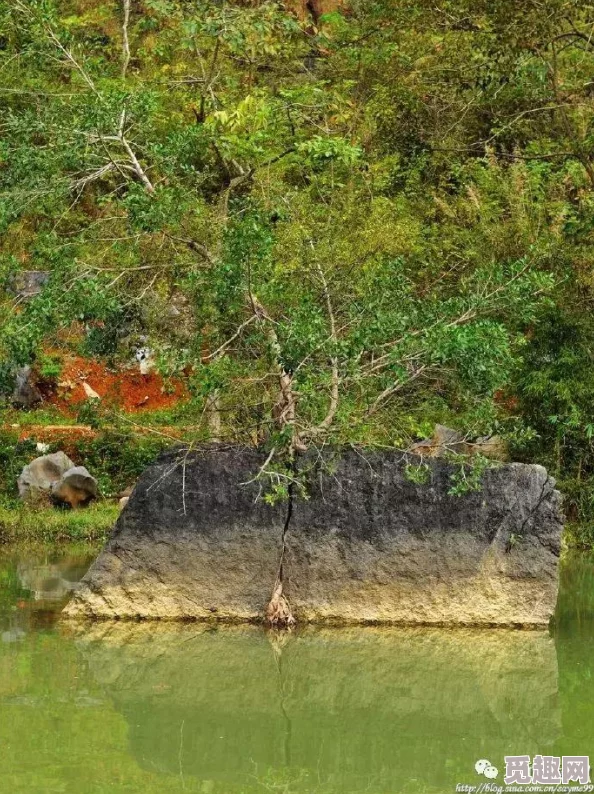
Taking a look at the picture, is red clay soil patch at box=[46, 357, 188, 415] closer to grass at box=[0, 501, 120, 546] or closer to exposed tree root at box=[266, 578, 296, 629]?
grass at box=[0, 501, 120, 546]

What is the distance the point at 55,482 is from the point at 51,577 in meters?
2.90

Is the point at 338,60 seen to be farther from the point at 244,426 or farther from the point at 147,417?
the point at 244,426

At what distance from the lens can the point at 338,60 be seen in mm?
19688

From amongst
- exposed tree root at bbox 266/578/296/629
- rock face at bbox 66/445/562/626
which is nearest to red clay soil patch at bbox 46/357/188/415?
rock face at bbox 66/445/562/626

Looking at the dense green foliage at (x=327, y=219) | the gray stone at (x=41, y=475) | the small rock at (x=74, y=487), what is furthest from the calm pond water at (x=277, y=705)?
the gray stone at (x=41, y=475)

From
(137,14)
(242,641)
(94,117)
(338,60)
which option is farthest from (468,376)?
(137,14)

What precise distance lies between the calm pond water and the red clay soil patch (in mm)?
8100

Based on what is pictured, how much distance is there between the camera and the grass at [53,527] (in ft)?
48.3

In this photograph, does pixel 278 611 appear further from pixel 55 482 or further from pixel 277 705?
pixel 55 482

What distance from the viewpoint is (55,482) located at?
50.9 feet

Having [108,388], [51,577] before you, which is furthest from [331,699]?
[108,388]

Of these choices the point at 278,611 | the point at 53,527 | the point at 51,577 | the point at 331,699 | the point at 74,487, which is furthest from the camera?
the point at 74,487

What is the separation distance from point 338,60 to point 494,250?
5.21 meters

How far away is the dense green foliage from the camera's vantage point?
10711mm
